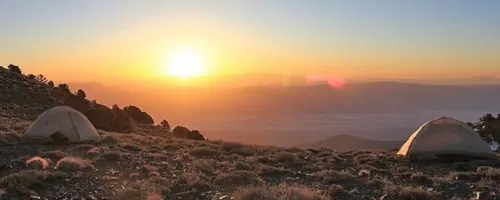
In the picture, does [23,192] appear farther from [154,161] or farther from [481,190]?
[481,190]

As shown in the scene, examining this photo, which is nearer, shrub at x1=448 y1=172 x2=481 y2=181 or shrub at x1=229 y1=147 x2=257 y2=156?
shrub at x1=448 y1=172 x2=481 y2=181

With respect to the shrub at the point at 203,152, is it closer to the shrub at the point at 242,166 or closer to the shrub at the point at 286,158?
the shrub at the point at 286,158

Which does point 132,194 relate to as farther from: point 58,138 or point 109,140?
point 109,140

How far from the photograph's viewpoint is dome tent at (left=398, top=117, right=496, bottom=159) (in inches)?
971

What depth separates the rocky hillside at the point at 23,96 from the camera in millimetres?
52331

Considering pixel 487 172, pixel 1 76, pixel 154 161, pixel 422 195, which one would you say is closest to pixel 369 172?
pixel 487 172

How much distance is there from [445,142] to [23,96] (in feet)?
166

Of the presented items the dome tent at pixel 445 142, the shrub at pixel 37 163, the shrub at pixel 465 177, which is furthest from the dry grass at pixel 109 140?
the shrub at pixel 465 177

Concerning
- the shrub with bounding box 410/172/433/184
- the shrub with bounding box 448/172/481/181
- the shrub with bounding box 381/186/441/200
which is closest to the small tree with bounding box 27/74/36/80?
the shrub with bounding box 410/172/433/184

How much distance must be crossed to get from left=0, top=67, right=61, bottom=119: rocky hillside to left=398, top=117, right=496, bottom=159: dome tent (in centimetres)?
3780

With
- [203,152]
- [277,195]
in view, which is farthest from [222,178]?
[203,152]

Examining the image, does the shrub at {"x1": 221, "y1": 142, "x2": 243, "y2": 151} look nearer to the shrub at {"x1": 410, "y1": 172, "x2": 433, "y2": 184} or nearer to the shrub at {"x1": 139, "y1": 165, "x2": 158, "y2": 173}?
the shrub at {"x1": 139, "y1": 165, "x2": 158, "y2": 173}

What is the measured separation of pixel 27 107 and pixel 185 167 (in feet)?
135

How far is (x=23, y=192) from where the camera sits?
13.9 metres
